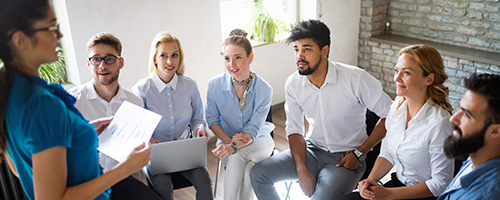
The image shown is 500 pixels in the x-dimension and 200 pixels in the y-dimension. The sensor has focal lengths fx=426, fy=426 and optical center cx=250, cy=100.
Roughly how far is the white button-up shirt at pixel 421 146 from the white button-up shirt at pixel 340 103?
24cm

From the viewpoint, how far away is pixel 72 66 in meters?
3.45

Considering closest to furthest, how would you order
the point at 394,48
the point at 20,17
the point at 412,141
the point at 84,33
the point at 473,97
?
the point at 20,17
the point at 473,97
the point at 412,141
the point at 84,33
the point at 394,48

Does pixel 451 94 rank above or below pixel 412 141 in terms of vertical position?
below

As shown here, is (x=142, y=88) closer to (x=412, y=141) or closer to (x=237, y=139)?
(x=237, y=139)

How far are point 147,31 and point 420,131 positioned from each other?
2430 mm

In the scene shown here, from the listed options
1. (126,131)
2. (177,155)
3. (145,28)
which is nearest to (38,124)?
(126,131)

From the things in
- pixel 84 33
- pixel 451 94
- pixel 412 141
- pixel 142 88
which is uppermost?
pixel 84 33

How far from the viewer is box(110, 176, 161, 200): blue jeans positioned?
7.22ft

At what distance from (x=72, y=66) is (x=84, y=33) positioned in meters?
0.32

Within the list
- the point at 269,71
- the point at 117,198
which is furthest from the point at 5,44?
the point at 269,71

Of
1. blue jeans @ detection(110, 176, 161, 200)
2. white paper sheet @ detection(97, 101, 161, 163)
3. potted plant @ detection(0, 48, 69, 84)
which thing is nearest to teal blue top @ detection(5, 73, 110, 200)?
white paper sheet @ detection(97, 101, 161, 163)

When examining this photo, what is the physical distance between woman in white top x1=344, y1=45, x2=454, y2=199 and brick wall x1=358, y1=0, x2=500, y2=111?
2.74m

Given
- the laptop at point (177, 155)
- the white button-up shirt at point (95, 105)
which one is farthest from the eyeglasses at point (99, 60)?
the laptop at point (177, 155)

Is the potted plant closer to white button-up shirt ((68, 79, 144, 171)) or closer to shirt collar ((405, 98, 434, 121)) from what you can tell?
white button-up shirt ((68, 79, 144, 171))
